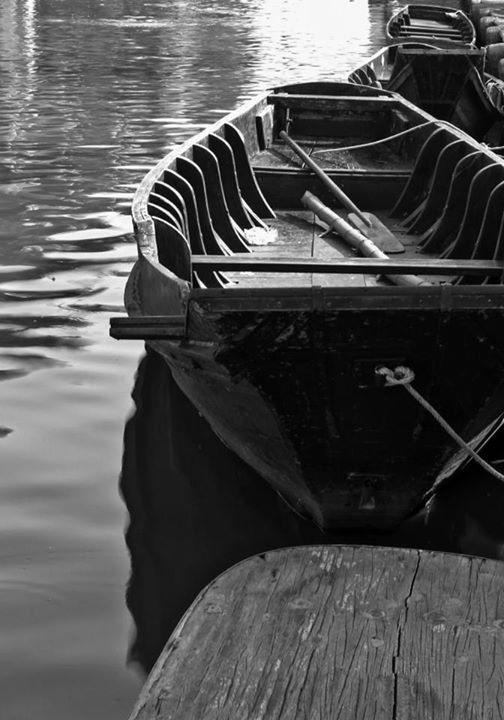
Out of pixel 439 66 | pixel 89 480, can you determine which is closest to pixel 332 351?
pixel 89 480

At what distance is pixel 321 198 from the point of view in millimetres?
8148

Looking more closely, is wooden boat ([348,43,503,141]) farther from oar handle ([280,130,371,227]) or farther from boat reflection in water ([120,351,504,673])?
boat reflection in water ([120,351,504,673])

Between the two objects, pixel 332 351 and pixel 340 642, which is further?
pixel 332 351

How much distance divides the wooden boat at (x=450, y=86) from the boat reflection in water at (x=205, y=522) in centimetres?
790

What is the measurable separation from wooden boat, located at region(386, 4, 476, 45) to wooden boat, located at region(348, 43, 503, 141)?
637 centimetres

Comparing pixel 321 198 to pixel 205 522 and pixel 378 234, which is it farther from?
pixel 205 522

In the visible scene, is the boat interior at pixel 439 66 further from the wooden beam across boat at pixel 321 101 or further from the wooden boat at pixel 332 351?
the wooden boat at pixel 332 351

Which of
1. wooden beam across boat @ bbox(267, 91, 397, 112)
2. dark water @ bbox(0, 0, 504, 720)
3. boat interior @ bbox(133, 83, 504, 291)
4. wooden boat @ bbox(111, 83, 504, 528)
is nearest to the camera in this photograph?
wooden boat @ bbox(111, 83, 504, 528)

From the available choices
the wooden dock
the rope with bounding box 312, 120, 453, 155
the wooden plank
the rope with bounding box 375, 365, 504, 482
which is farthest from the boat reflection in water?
the rope with bounding box 312, 120, 453, 155

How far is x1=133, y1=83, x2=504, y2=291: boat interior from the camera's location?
5.03 m

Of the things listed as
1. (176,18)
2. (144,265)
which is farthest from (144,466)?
(176,18)

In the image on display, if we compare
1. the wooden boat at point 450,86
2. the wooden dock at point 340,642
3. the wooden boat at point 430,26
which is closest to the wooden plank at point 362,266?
the wooden dock at point 340,642

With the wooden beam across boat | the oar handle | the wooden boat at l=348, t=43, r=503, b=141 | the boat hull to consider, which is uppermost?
the boat hull

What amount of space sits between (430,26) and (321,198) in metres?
15.0
